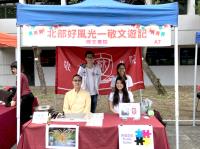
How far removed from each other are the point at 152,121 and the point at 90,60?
2248 mm

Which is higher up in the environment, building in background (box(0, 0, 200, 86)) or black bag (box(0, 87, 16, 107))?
building in background (box(0, 0, 200, 86))

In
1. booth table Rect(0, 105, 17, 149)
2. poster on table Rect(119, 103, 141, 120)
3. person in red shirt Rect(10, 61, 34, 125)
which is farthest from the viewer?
person in red shirt Rect(10, 61, 34, 125)

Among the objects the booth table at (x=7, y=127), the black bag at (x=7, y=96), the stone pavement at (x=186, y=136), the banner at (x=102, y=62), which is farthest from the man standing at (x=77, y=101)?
the stone pavement at (x=186, y=136)

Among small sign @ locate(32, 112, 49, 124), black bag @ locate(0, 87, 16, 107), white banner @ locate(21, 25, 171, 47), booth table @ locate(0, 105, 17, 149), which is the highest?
white banner @ locate(21, 25, 171, 47)

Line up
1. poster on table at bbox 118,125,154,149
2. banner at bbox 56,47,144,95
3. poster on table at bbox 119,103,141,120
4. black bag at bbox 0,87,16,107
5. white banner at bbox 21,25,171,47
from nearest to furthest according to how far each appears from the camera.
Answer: poster on table at bbox 118,125,154,149 → white banner at bbox 21,25,171,47 → poster on table at bbox 119,103,141,120 → black bag at bbox 0,87,16,107 → banner at bbox 56,47,144,95

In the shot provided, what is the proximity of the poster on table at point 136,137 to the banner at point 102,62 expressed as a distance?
9.89 feet

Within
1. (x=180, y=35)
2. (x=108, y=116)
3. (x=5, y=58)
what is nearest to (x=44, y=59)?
(x=5, y=58)

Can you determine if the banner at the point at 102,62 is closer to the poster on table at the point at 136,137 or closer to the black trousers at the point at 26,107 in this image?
the black trousers at the point at 26,107

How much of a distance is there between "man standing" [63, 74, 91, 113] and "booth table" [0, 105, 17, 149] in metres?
1.08

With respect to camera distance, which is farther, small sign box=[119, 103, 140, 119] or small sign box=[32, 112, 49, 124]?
small sign box=[119, 103, 140, 119]

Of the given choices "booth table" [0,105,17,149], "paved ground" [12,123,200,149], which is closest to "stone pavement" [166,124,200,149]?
"paved ground" [12,123,200,149]

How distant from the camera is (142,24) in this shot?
5.60 meters

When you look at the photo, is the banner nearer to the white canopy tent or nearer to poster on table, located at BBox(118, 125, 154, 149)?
the white canopy tent

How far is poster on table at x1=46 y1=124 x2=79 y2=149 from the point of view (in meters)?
5.50
